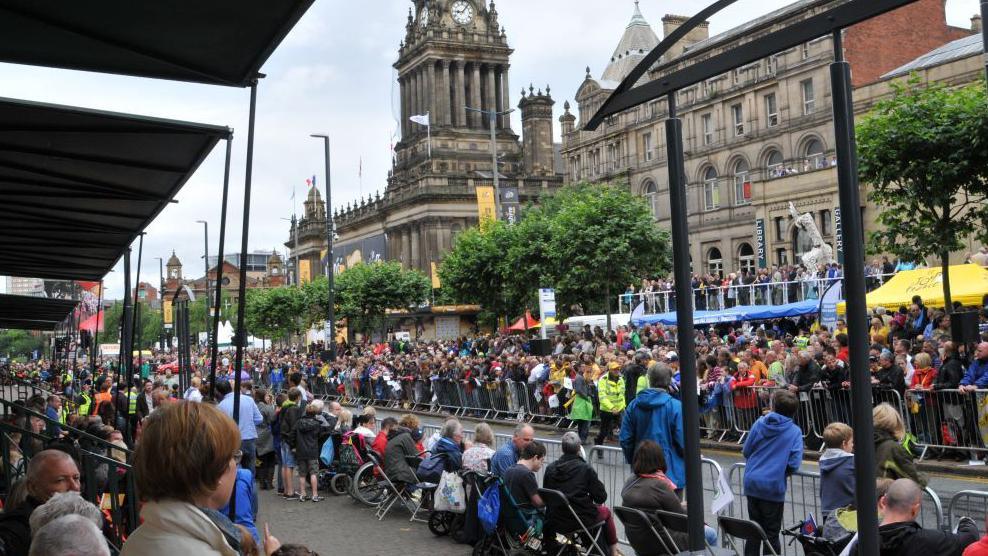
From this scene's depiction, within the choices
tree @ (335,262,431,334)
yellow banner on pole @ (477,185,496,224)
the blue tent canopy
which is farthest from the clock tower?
the blue tent canopy

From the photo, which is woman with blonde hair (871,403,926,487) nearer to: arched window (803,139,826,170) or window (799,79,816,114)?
arched window (803,139,826,170)

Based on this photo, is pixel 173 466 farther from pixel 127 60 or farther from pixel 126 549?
pixel 127 60

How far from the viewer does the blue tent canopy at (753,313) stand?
3124 cm

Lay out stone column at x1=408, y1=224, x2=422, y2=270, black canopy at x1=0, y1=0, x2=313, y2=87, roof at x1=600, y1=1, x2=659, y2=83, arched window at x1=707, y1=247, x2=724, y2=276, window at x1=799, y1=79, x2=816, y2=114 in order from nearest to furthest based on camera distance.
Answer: black canopy at x1=0, y1=0, x2=313, y2=87 < window at x1=799, y1=79, x2=816, y2=114 < arched window at x1=707, y1=247, x2=724, y2=276 < roof at x1=600, y1=1, x2=659, y2=83 < stone column at x1=408, y1=224, x2=422, y2=270

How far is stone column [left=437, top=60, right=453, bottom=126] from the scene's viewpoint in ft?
339

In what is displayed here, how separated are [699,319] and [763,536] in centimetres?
2871

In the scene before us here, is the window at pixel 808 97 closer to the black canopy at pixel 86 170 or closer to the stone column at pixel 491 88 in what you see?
the black canopy at pixel 86 170

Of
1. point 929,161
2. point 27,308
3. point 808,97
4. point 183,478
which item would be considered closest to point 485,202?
point 808,97

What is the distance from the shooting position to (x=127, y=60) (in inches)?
228

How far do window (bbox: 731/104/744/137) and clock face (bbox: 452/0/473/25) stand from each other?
53.1 metres

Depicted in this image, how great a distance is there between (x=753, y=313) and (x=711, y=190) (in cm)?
2807

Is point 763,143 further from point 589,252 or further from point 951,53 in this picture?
point 589,252

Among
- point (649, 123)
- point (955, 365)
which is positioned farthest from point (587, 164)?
point (955, 365)

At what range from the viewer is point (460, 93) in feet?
341
